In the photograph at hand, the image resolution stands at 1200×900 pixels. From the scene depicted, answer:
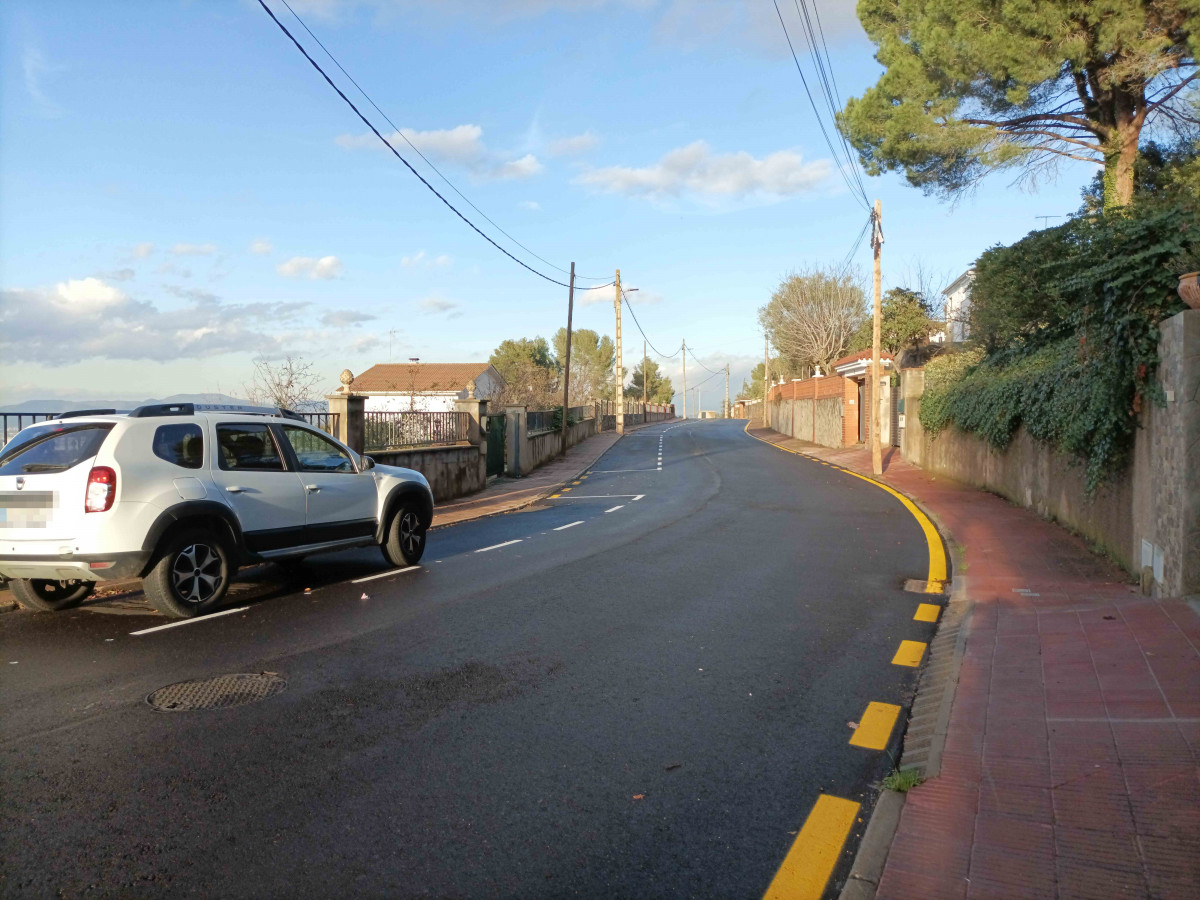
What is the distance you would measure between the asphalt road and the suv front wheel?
275 mm

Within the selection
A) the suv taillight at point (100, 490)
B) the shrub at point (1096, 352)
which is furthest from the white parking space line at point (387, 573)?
the shrub at point (1096, 352)

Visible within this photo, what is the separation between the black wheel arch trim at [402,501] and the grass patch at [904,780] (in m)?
6.78

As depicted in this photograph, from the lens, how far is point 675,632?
22.9 ft

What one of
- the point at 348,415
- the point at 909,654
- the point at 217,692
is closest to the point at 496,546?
the point at 348,415

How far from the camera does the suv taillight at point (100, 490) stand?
22.7 feet

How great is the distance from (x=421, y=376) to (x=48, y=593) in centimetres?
5506

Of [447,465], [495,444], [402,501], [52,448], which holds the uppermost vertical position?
[52,448]

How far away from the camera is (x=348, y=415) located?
49.9 ft

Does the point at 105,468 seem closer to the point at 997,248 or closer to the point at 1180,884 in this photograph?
the point at 1180,884

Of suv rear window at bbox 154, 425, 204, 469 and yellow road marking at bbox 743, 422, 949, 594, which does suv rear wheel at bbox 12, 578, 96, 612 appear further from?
yellow road marking at bbox 743, 422, 949, 594

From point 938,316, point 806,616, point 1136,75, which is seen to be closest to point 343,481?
point 806,616

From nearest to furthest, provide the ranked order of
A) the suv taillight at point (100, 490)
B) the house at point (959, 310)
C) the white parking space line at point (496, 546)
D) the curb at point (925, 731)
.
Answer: the curb at point (925, 731) → the suv taillight at point (100, 490) → the white parking space line at point (496, 546) → the house at point (959, 310)

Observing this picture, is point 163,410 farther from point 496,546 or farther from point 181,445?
point 496,546

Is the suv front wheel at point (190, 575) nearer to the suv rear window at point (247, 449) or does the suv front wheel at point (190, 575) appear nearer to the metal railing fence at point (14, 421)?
the suv rear window at point (247, 449)
